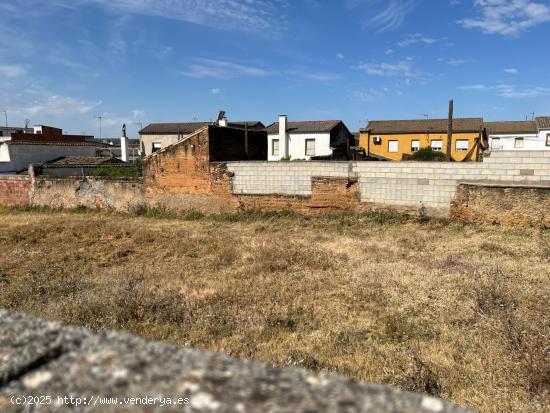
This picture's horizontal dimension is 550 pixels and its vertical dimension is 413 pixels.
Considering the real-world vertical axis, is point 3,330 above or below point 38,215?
above

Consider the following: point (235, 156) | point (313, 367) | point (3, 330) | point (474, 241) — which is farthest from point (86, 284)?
point (235, 156)

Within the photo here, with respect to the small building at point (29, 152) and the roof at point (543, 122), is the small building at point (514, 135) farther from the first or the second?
the small building at point (29, 152)

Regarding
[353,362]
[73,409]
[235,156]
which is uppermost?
[235,156]

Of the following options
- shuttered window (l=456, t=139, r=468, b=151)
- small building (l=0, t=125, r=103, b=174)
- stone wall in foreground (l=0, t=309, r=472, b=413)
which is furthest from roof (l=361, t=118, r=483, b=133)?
stone wall in foreground (l=0, t=309, r=472, b=413)

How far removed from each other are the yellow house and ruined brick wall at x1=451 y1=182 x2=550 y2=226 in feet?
85.3

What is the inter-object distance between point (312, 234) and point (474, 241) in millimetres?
4043

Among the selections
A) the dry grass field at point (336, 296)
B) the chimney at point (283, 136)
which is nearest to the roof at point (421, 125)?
the chimney at point (283, 136)

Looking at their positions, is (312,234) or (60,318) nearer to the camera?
(60,318)

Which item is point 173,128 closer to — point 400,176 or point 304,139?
point 304,139

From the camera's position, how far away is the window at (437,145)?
1486 inches

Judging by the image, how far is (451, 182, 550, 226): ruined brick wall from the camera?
10055 millimetres

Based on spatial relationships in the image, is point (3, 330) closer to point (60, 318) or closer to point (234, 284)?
point (60, 318)

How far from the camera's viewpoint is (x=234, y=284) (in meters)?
6.46

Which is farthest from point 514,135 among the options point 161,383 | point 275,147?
point 161,383
